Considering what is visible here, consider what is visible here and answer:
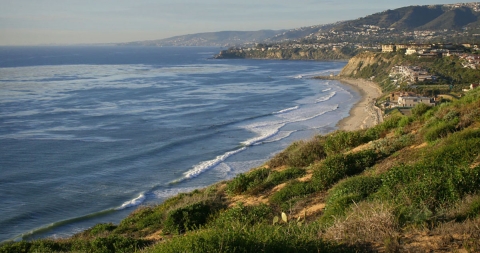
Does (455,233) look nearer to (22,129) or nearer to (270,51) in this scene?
(22,129)

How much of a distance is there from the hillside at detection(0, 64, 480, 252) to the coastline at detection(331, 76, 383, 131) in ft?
71.2

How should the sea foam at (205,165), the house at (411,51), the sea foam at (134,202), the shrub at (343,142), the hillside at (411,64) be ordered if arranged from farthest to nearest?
the house at (411,51) → the hillside at (411,64) → the sea foam at (205,165) → the sea foam at (134,202) → the shrub at (343,142)

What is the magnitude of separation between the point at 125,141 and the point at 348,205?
29626mm

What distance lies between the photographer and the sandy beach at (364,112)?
40834 millimetres

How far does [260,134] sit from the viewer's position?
3831cm

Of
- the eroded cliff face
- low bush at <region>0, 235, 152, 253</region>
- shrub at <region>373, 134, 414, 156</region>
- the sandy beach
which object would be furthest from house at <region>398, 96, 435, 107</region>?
the eroded cliff face

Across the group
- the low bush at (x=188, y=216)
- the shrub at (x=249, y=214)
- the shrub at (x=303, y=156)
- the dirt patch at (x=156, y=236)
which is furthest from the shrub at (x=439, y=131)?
the dirt patch at (x=156, y=236)

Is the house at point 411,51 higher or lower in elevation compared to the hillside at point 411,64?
higher


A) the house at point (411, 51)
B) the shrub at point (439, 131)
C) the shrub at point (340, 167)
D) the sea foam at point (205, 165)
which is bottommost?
the sea foam at point (205, 165)

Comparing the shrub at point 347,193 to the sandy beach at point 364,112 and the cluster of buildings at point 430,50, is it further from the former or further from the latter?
the cluster of buildings at point 430,50

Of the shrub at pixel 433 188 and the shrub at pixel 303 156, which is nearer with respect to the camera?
the shrub at pixel 433 188

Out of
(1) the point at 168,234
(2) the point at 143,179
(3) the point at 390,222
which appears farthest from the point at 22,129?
(3) the point at 390,222

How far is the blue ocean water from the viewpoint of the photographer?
22.5m

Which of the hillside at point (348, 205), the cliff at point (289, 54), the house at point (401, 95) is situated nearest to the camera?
the hillside at point (348, 205)
